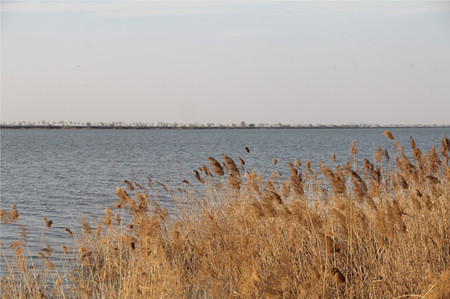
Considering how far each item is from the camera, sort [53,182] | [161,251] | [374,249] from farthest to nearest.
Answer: [53,182], [374,249], [161,251]

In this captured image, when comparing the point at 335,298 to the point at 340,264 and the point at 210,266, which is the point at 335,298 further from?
the point at 210,266

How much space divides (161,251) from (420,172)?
410 centimetres

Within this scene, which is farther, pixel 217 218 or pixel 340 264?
pixel 217 218

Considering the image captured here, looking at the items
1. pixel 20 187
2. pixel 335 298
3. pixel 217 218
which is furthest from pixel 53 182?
pixel 335 298

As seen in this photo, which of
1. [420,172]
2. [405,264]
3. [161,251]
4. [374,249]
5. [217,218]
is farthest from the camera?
[217,218]

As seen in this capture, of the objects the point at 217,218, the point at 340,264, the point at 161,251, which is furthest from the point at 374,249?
the point at 217,218

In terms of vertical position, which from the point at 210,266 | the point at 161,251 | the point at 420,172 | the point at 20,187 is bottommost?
the point at 20,187

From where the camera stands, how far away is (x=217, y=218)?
912cm

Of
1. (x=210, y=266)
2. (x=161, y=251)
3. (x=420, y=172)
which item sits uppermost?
(x=420, y=172)

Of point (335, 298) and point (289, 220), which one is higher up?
point (289, 220)

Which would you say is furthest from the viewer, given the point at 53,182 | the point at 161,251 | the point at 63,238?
the point at 53,182

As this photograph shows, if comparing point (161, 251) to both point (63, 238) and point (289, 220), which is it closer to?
point (289, 220)

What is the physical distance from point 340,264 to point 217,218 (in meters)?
3.22

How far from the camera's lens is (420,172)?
772cm
